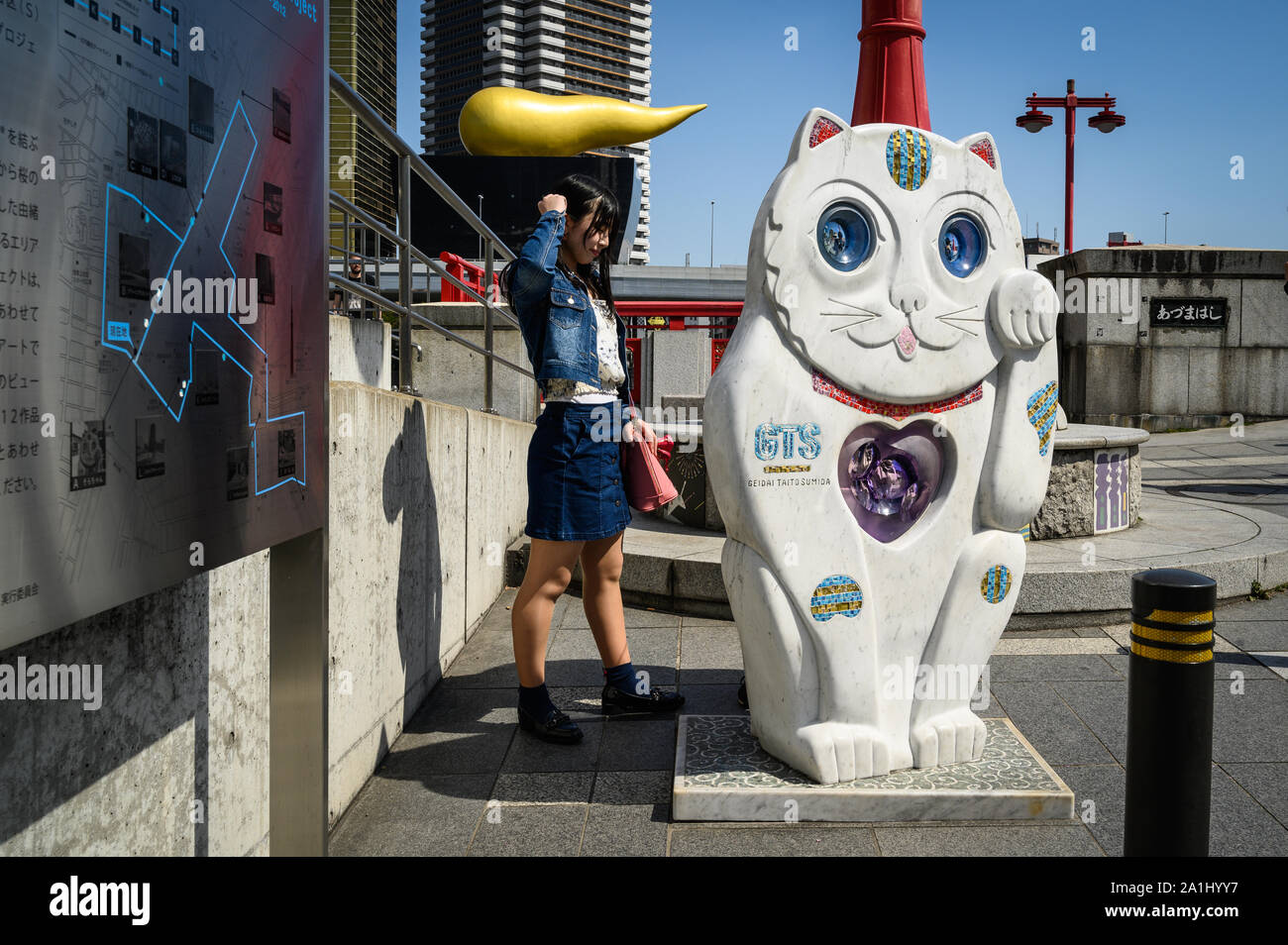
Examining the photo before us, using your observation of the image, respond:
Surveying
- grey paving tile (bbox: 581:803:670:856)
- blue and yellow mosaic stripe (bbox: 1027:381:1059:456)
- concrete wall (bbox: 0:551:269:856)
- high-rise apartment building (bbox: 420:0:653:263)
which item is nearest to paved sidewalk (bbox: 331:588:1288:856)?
grey paving tile (bbox: 581:803:670:856)

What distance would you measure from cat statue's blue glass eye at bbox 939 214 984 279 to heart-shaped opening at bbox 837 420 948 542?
52 centimetres

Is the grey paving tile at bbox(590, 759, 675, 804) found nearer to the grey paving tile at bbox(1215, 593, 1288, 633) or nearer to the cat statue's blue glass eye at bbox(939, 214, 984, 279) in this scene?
the cat statue's blue glass eye at bbox(939, 214, 984, 279)

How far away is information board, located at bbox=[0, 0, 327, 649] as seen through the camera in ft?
3.73

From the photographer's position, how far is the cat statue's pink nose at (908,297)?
2.96 m

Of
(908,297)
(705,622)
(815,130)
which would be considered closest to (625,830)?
(908,297)

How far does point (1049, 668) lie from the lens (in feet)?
14.0

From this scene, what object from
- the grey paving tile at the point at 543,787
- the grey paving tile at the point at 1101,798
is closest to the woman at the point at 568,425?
the grey paving tile at the point at 543,787

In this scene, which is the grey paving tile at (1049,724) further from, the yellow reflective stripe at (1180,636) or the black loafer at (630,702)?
the yellow reflective stripe at (1180,636)

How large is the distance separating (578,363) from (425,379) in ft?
19.0

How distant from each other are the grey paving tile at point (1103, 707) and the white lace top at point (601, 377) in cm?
206

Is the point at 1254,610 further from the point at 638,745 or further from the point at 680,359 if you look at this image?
the point at 680,359

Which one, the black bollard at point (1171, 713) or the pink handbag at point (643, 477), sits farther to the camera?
the pink handbag at point (643, 477)

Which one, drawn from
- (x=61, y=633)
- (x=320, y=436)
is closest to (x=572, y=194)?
(x=320, y=436)

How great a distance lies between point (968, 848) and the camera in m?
2.69
